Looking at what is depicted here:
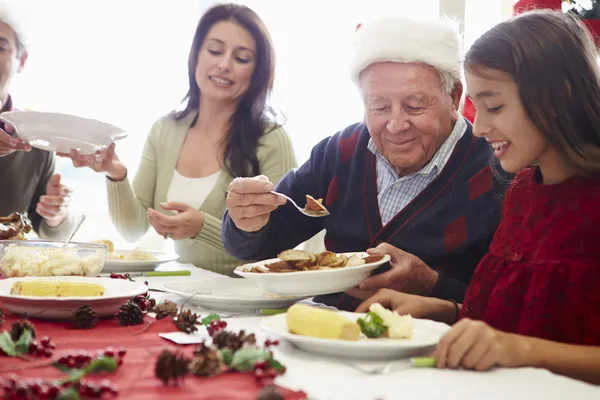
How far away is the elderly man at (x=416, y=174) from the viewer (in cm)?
171

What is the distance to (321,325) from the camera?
1.00m

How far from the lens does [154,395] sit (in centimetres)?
79

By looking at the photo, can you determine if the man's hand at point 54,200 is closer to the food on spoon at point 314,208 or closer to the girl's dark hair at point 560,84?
the food on spoon at point 314,208

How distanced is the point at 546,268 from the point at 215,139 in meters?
1.95

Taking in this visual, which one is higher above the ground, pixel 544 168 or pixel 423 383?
pixel 544 168

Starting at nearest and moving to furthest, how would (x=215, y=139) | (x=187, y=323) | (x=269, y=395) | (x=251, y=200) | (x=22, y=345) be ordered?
(x=269, y=395) → (x=22, y=345) → (x=187, y=323) → (x=251, y=200) → (x=215, y=139)

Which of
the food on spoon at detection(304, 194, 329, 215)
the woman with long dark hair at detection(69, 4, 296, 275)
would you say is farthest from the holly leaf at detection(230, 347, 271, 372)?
the woman with long dark hair at detection(69, 4, 296, 275)

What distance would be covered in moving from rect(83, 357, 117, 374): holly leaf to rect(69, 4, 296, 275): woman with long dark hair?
1845 millimetres

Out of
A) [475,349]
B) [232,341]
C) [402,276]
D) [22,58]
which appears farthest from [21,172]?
[475,349]

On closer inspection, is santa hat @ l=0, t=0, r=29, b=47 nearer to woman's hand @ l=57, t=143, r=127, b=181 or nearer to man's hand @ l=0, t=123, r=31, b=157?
man's hand @ l=0, t=123, r=31, b=157

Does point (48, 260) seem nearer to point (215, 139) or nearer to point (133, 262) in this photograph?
point (133, 262)

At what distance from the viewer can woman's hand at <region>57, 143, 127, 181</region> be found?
2264 mm

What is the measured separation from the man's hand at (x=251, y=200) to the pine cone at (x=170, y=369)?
33.1 inches

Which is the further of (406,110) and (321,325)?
(406,110)
